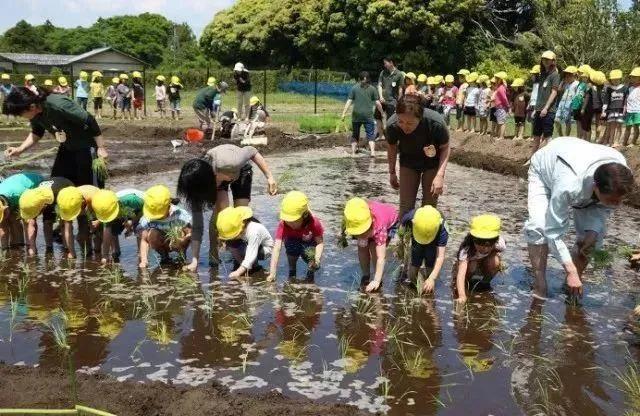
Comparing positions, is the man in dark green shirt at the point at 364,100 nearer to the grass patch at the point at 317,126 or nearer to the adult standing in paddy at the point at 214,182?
the grass patch at the point at 317,126

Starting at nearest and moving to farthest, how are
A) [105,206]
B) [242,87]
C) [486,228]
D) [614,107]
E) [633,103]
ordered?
[486,228] → [105,206] → [633,103] → [614,107] → [242,87]

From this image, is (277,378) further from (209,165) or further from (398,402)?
(209,165)

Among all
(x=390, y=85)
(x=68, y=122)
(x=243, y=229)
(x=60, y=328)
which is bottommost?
(x=60, y=328)

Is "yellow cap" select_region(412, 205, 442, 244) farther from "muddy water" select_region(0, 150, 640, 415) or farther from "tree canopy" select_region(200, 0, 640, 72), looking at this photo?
"tree canopy" select_region(200, 0, 640, 72)

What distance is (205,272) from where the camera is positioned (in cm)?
670

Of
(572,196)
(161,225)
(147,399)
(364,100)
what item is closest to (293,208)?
(161,225)

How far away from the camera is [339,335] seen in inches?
200

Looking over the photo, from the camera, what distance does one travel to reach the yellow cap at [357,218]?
227 inches

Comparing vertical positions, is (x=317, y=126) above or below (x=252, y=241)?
above

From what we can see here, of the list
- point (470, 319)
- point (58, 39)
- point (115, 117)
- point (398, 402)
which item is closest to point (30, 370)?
point (398, 402)

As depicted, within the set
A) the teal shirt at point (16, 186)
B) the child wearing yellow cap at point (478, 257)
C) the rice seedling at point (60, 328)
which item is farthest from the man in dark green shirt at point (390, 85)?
the rice seedling at point (60, 328)

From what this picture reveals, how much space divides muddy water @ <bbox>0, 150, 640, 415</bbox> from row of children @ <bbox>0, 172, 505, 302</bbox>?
24 centimetres

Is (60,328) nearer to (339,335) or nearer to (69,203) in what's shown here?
(339,335)

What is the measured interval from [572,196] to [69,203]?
456 cm
